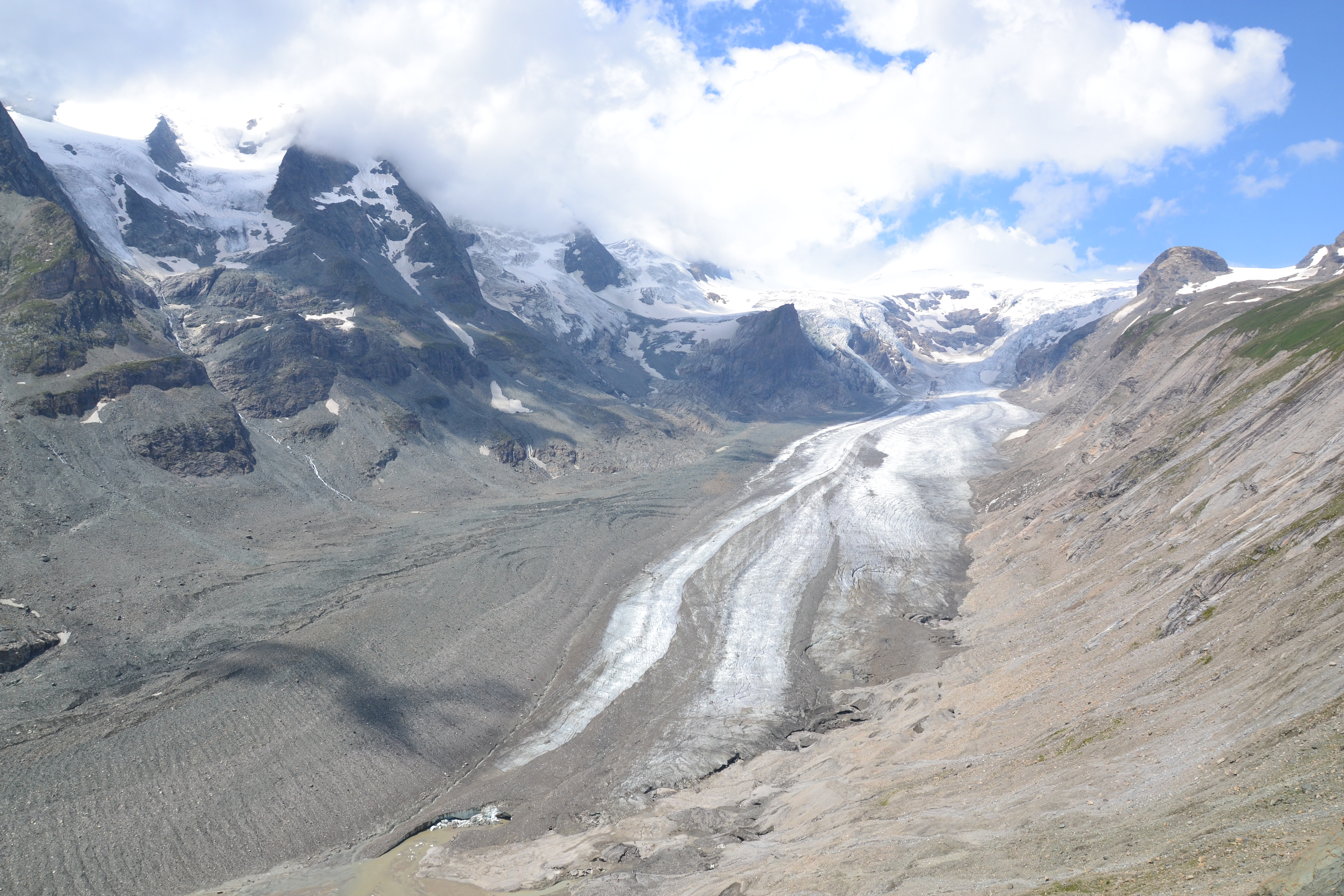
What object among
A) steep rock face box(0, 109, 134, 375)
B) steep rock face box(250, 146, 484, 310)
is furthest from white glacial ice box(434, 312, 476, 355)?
steep rock face box(0, 109, 134, 375)

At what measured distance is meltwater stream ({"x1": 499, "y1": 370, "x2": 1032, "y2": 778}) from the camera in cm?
4244

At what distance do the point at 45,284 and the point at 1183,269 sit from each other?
751 feet

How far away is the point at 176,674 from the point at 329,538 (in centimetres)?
2649

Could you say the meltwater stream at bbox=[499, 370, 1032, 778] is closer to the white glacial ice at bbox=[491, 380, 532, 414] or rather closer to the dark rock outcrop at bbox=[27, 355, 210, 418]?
the white glacial ice at bbox=[491, 380, 532, 414]

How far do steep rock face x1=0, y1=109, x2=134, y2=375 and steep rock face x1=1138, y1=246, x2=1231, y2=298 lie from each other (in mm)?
211129

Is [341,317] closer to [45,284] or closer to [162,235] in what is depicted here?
Answer: [162,235]

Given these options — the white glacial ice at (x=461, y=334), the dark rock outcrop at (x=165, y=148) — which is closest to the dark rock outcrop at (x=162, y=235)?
the dark rock outcrop at (x=165, y=148)

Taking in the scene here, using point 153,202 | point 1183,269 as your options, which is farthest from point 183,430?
point 1183,269

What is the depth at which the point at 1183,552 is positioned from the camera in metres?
36.7

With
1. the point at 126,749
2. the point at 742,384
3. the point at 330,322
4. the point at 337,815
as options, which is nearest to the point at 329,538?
the point at 126,749

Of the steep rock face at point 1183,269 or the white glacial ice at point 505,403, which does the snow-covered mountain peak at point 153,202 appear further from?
the steep rock face at point 1183,269

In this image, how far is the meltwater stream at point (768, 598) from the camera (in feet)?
139

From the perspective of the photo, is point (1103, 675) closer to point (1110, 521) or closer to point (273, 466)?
point (1110, 521)

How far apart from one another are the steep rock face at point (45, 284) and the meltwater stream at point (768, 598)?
64501 millimetres
